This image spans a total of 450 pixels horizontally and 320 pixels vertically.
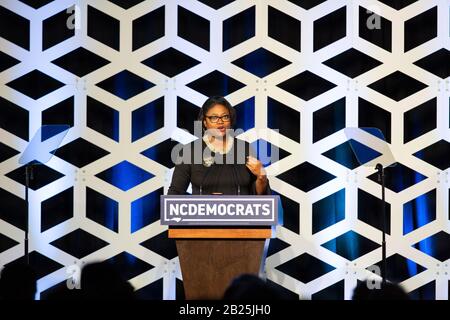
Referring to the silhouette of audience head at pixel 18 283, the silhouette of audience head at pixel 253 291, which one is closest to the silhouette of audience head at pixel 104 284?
the silhouette of audience head at pixel 18 283

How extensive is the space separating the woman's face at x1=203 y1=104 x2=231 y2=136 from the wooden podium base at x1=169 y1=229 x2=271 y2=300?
751 millimetres

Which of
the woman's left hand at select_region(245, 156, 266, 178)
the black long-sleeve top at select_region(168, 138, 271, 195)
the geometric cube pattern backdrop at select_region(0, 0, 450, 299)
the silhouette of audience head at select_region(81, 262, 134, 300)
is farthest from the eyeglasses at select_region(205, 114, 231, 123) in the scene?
the silhouette of audience head at select_region(81, 262, 134, 300)

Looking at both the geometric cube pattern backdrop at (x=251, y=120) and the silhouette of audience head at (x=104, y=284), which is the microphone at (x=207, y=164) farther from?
the silhouette of audience head at (x=104, y=284)

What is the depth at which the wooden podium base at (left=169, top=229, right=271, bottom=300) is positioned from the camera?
4184mm

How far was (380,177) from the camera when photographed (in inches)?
207

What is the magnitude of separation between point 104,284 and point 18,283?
1.38ft

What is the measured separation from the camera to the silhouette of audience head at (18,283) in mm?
3238

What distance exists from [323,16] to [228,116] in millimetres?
1414

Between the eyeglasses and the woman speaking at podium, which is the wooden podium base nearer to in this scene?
the woman speaking at podium

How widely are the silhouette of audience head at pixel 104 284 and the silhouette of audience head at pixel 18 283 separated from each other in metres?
0.20

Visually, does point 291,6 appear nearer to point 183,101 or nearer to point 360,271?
point 183,101
